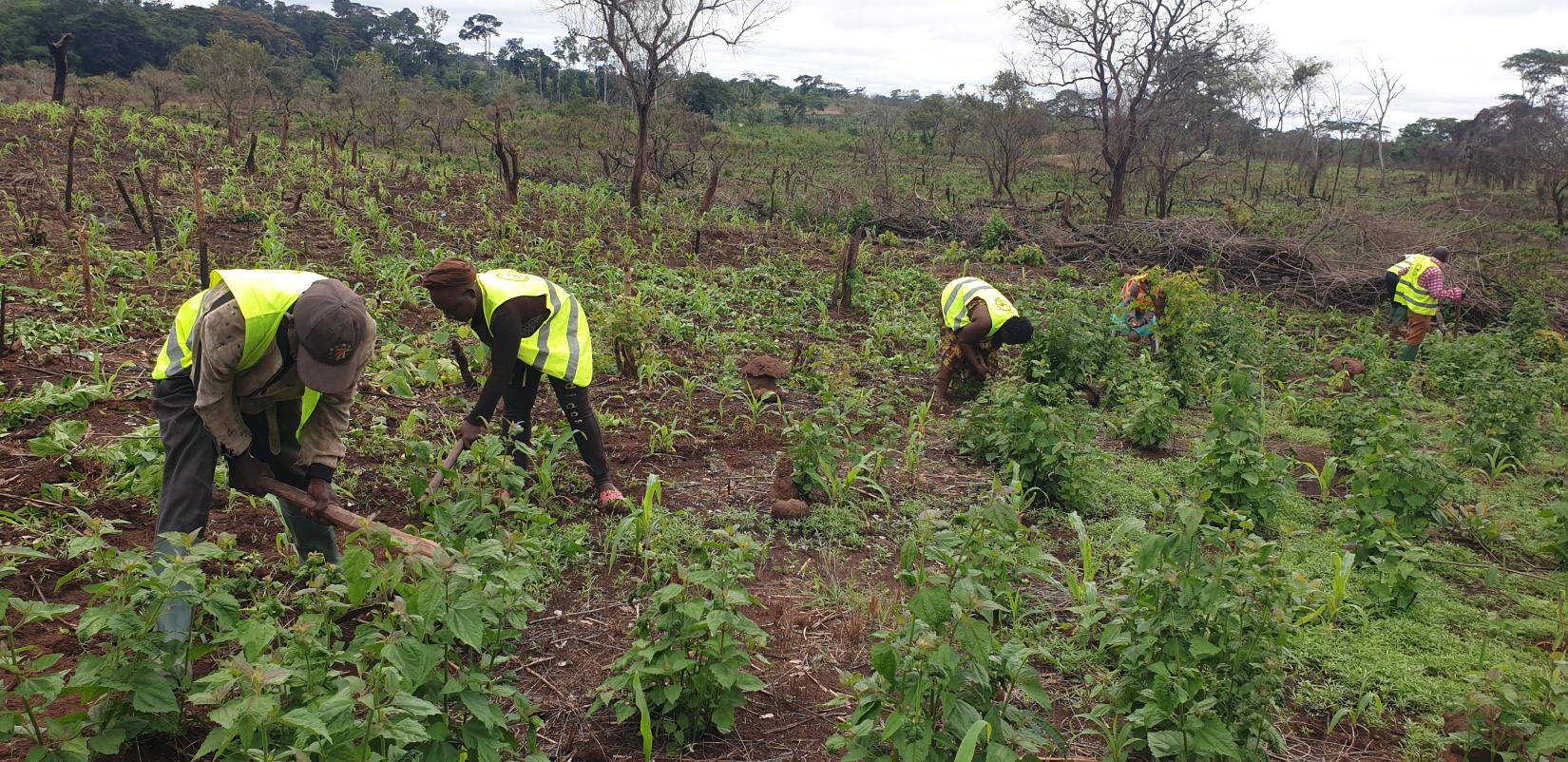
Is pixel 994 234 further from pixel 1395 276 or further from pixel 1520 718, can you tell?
pixel 1520 718

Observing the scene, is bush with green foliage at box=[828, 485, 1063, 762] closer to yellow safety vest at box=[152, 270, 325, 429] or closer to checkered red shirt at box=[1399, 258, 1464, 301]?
yellow safety vest at box=[152, 270, 325, 429]

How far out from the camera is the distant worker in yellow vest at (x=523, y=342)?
3.69 m

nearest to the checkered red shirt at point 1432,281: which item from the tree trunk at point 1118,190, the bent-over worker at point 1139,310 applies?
the bent-over worker at point 1139,310

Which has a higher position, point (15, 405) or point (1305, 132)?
point (1305, 132)

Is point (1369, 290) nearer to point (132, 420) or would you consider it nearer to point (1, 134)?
point (132, 420)

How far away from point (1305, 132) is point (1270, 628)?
37.1m

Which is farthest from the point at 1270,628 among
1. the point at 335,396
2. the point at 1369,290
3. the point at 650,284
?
the point at 1369,290

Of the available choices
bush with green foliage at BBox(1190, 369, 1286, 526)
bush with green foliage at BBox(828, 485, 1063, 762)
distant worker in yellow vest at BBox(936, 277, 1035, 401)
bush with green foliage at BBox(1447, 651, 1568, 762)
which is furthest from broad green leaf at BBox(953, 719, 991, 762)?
distant worker in yellow vest at BBox(936, 277, 1035, 401)

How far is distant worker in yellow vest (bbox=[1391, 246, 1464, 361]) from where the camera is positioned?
9570 millimetres

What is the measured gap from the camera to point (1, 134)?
1311 centimetres

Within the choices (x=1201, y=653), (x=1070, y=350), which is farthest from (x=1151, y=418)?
(x=1201, y=653)

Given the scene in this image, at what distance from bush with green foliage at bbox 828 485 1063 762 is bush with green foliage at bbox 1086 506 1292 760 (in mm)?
302

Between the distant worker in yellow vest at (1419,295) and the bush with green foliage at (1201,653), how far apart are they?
864 cm

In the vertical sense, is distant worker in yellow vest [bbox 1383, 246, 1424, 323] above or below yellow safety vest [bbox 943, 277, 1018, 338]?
above
